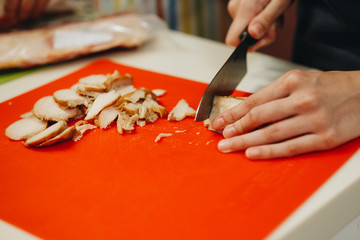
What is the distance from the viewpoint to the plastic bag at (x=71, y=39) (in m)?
1.82

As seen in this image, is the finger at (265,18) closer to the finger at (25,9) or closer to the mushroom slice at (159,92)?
the mushroom slice at (159,92)

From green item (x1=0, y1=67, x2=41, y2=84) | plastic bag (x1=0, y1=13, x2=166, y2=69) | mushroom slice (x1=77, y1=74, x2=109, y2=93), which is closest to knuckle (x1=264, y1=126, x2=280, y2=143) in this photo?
mushroom slice (x1=77, y1=74, x2=109, y2=93)

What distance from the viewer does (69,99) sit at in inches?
52.9

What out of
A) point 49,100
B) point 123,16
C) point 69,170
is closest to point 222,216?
point 69,170

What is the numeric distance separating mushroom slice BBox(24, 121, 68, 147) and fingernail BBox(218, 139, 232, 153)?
549 millimetres

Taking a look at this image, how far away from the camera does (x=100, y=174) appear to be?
104cm

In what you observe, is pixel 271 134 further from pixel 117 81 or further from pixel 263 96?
pixel 117 81

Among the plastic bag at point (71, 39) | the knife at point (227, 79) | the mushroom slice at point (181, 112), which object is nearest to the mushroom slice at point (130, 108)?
the mushroom slice at point (181, 112)

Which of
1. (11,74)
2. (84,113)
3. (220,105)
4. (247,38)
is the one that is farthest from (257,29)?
(11,74)

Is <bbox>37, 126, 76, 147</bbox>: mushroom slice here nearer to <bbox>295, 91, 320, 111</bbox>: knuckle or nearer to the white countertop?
the white countertop

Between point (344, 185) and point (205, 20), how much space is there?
8.59 ft

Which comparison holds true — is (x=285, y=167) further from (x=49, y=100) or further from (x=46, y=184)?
(x=49, y=100)

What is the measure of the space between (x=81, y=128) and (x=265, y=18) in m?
0.92

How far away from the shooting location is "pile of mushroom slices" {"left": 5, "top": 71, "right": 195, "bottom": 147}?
121cm
